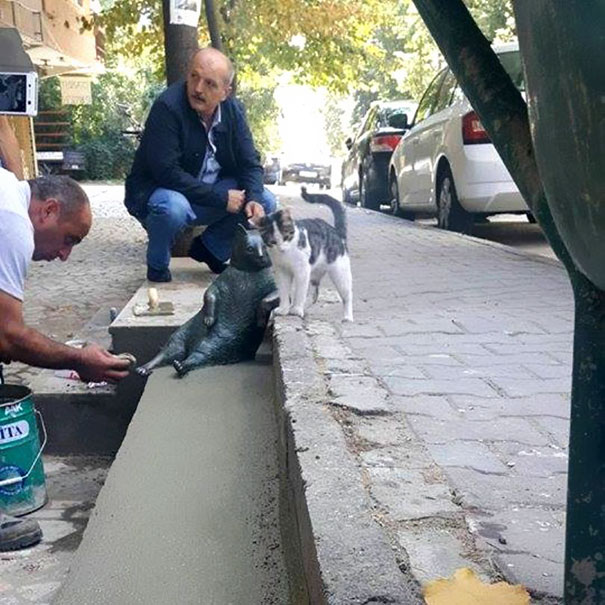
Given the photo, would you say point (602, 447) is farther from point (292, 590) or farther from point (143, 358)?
point (143, 358)

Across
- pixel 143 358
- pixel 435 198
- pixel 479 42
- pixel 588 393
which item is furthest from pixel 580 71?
pixel 435 198

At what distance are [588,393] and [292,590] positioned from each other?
3.95 feet

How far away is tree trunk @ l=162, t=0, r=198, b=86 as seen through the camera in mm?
6422

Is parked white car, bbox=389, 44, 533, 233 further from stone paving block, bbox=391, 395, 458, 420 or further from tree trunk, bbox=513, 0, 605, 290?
tree trunk, bbox=513, 0, 605, 290

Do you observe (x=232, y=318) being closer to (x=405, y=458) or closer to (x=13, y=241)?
(x=13, y=241)

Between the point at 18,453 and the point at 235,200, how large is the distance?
2.26 m

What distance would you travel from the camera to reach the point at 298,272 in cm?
376

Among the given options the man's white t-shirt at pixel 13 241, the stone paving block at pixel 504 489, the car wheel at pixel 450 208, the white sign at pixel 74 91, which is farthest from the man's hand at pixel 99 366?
the white sign at pixel 74 91

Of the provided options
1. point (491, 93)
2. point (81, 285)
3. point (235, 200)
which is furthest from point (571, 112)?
point (81, 285)

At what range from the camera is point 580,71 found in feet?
2.99

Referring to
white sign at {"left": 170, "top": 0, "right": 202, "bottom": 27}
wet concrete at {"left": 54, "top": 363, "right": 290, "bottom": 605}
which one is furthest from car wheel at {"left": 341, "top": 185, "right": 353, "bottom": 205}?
wet concrete at {"left": 54, "top": 363, "right": 290, "bottom": 605}

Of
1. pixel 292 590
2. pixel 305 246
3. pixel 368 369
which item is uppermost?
pixel 305 246

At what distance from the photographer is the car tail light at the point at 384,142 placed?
12.4 metres

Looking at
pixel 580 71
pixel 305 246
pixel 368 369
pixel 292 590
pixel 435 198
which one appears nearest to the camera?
pixel 580 71
